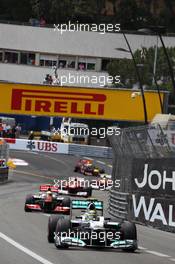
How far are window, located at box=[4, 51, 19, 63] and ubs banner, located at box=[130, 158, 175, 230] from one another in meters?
70.9

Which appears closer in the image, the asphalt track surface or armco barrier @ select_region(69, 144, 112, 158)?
the asphalt track surface

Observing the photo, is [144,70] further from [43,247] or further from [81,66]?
[43,247]

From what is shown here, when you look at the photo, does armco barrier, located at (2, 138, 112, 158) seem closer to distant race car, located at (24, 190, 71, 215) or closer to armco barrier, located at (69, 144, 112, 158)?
armco barrier, located at (69, 144, 112, 158)

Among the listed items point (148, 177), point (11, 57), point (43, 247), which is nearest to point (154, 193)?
point (148, 177)

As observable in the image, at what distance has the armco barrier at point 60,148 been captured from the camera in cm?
6638

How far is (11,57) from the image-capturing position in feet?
314

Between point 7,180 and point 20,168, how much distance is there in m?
9.29

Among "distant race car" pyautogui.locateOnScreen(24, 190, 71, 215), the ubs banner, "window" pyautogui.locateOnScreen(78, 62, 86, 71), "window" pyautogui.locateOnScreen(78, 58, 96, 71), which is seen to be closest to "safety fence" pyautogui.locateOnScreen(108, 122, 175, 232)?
the ubs banner

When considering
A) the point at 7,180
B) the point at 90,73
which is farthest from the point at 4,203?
the point at 90,73

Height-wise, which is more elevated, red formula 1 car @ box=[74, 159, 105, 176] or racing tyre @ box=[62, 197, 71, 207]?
red formula 1 car @ box=[74, 159, 105, 176]

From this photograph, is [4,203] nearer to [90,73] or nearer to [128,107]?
[128,107]

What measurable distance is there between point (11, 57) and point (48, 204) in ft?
229

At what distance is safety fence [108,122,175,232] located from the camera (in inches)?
869

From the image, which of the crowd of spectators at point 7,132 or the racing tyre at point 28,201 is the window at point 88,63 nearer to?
the crowd of spectators at point 7,132
